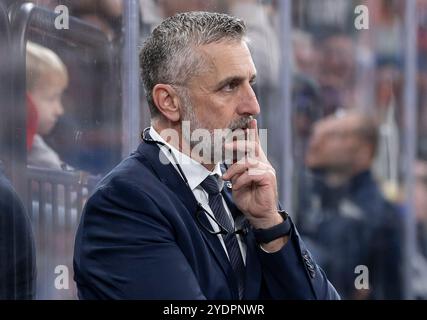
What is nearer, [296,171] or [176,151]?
[176,151]

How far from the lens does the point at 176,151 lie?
161 cm

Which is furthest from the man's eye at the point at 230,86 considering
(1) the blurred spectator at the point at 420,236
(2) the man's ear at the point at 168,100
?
(1) the blurred spectator at the point at 420,236

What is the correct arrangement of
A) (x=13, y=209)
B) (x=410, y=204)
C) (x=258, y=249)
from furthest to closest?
(x=410, y=204) → (x=13, y=209) → (x=258, y=249)

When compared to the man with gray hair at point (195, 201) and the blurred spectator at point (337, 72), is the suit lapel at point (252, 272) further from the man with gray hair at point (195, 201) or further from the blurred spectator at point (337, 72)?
the blurred spectator at point (337, 72)

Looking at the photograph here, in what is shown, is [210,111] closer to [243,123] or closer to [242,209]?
[243,123]

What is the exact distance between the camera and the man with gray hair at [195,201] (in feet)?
4.81

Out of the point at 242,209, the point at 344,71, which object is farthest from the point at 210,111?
the point at 344,71

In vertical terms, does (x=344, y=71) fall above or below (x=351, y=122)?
above

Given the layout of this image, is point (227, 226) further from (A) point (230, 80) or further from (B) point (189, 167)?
(A) point (230, 80)

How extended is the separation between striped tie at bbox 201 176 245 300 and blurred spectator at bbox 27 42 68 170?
0.67 metres

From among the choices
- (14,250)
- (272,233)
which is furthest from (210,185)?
(14,250)

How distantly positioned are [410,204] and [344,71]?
1.88ft

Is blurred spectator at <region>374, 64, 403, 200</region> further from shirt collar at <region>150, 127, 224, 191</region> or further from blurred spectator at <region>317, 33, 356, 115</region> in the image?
shirt collar at <region>150, 127, 224, 191</region>
